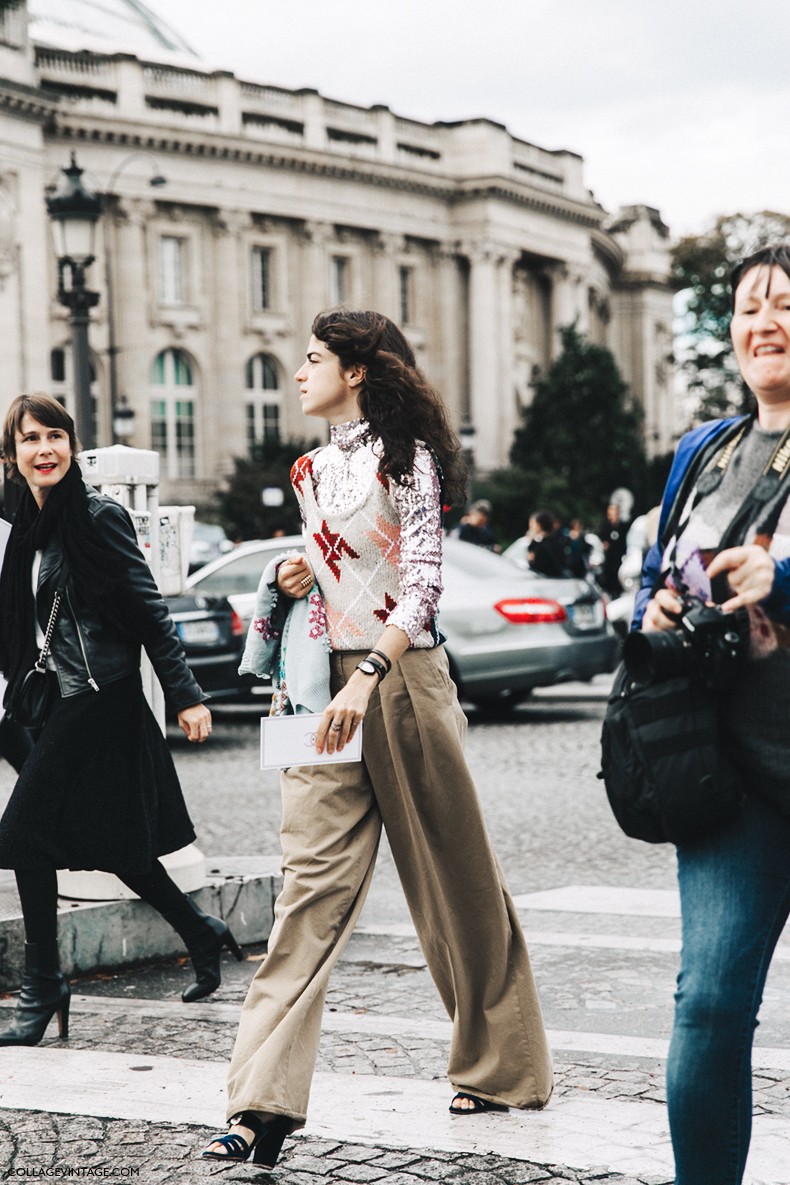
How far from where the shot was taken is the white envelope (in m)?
3.90

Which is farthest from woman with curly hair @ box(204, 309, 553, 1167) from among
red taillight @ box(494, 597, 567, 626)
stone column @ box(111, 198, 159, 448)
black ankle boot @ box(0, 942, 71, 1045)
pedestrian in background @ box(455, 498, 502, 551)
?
stone column @ box(111, 198, 159, 448)

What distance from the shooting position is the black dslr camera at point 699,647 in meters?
2.88

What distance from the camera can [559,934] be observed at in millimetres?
6379

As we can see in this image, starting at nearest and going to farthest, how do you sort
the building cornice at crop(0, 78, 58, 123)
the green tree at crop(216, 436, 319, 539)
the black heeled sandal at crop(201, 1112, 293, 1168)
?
the black heeled sandal at crop(201, 1112, 293, 1168) < the green tree at crop(216, 436, 319, 539) < the building cornice at crop(0, 78, 58, 123)

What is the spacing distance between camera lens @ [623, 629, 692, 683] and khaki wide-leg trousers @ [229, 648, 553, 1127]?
116cm

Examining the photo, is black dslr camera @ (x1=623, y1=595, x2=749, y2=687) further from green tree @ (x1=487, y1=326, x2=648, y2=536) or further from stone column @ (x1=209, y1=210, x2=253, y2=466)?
stone column @ (x1=209, y1=210, x2=253, y2=466)

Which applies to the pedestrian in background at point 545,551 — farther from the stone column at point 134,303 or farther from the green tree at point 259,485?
the stone column at point 134,303

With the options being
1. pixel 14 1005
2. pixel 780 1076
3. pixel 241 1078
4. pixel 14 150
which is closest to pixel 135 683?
pixel 14 1005

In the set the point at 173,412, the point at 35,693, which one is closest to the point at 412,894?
the point at 35,693

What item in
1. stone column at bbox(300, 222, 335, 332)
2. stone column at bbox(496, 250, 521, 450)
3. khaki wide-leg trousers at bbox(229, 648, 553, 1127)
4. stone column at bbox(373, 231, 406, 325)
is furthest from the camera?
stone column at bbox(496, 250, 521, 450)

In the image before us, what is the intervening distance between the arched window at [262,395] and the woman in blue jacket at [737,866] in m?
63.1

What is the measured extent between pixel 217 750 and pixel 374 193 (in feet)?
192

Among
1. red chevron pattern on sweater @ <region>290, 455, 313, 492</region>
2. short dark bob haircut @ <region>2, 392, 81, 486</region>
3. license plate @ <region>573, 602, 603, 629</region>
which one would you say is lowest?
license plate @ <region>573, 602, 603, 629</region>

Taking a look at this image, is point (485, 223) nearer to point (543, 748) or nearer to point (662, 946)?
point (543, 748)
